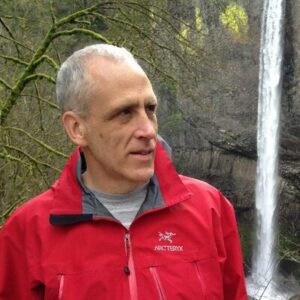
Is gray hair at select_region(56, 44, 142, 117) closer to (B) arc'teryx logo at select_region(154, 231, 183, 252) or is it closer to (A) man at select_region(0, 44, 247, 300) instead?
(A) man at select_region(0, 44, 247, 300)

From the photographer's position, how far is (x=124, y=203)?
155 cm

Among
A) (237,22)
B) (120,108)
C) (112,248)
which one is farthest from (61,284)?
(237,22)

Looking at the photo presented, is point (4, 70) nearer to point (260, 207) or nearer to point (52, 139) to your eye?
point (52, 139)

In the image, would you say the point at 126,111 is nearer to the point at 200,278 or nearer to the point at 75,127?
the point at 75,127

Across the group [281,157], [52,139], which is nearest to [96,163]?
[52,139]

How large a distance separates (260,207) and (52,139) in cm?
1182

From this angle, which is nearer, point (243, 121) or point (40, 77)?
point (40, 77)

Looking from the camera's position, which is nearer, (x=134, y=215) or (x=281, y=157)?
(x=134, y=215)

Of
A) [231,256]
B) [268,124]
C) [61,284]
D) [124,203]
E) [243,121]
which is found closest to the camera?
[61,284]

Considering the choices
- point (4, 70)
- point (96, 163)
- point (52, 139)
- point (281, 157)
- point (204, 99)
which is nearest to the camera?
point (96, 163)

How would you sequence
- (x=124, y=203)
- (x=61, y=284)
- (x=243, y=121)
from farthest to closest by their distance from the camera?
(x=243, y=121) → (x=124, y=203) → (x=61, y=284)

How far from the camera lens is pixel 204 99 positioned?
18.6m

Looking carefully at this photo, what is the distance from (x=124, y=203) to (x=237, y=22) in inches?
682

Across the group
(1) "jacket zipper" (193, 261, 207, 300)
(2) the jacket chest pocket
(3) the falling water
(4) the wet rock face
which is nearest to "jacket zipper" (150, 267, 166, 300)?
(2) the jacket chest pocket
